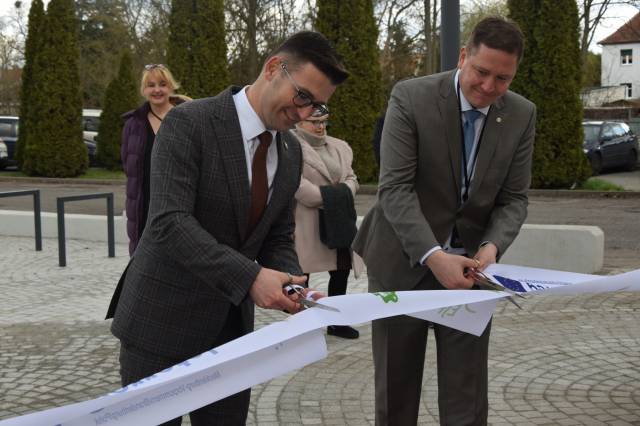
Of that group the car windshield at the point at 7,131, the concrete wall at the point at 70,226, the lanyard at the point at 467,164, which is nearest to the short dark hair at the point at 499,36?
the lanyard at the point at 467,164

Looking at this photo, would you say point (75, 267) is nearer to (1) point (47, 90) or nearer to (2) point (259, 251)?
(2) point (259, 251)

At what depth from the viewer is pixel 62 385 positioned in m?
5.73

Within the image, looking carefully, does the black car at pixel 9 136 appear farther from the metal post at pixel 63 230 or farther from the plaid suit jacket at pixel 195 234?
the plaid suit jacket at pixel 195 234

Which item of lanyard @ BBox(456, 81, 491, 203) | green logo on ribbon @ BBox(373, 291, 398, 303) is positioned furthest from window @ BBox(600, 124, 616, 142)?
green logo on ribbon @ BBox(373, 291, 398, 303)

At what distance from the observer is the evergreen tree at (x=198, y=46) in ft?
87.4

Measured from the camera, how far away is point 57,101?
28172 mm

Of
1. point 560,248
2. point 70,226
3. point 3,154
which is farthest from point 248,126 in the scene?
point 3,154

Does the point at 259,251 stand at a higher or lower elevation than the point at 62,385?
higher

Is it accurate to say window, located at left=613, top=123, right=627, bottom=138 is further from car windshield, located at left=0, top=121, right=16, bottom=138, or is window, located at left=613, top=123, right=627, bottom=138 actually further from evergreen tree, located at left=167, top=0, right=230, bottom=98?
car windshield, located at left=0, top=121, right=16, bottom=138

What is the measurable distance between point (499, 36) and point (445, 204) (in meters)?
0.71

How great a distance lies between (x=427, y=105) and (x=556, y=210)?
1534 centimetres

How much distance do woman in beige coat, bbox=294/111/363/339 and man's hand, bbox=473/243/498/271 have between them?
3538 millimetres

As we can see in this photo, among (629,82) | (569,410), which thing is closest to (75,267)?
(569,410)

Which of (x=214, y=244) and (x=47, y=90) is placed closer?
(x=214, y=244)
